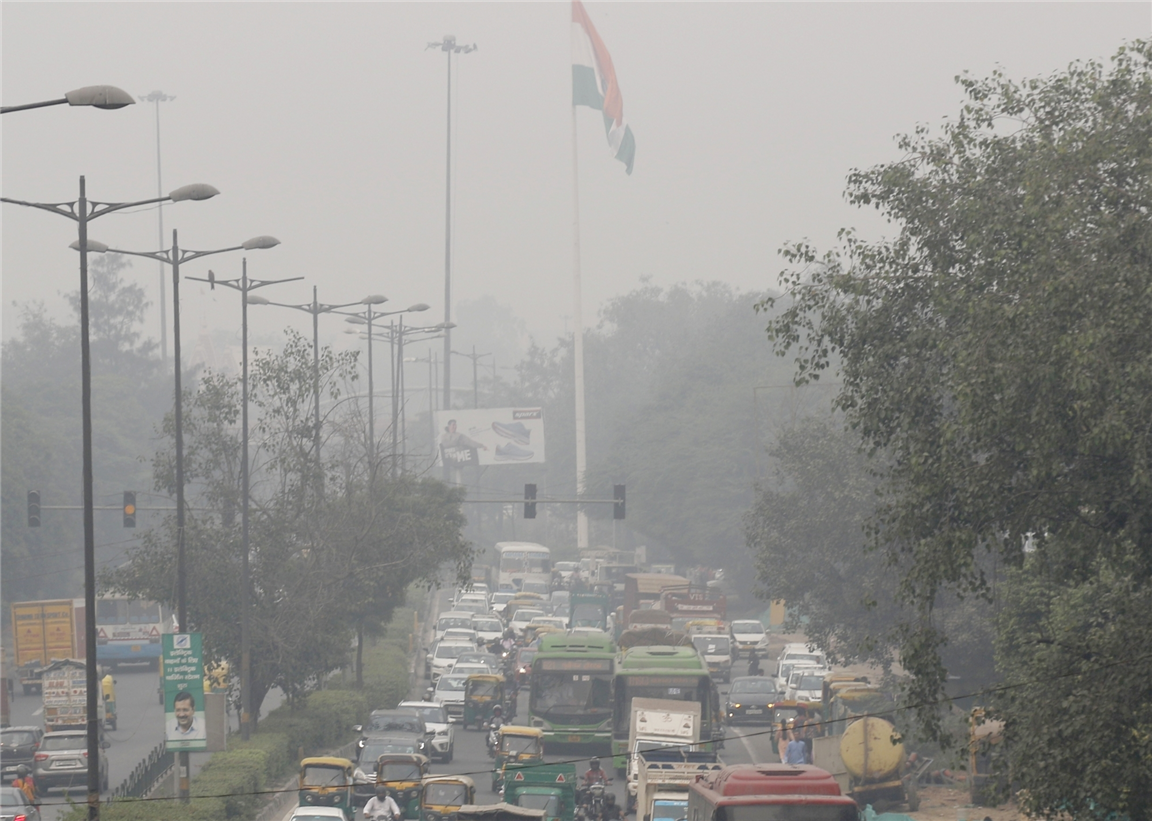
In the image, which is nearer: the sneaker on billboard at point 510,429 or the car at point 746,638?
the car at point 746,638

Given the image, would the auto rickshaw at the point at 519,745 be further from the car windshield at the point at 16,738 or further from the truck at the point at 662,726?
the car windshield at the point at 16,738

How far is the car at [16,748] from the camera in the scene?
32.7 metres

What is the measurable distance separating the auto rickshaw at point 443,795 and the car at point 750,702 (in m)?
15.6

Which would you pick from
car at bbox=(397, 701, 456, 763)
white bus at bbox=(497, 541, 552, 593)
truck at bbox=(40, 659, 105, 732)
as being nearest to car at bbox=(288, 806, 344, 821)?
car at bbox=(397, 701, 456, 763)

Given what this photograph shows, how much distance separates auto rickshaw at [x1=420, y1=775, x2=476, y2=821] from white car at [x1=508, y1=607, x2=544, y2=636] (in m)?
35.1

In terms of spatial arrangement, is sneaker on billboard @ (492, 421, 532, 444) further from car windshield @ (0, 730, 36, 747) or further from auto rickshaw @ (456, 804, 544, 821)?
auto rickshaw @ (456, 804, 544, 821)

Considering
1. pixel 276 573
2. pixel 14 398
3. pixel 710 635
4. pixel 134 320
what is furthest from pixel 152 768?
pixel 134 320

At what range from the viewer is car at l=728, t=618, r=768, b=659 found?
59.0 m

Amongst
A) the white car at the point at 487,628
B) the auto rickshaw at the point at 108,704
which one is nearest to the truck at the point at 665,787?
the auto rickshaw at the point at 108,704

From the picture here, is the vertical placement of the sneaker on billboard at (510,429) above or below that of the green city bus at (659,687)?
above

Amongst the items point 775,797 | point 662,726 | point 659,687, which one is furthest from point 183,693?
point 659,687

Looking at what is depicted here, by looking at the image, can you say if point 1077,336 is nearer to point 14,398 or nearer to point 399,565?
point 399,565

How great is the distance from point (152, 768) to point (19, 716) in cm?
1880

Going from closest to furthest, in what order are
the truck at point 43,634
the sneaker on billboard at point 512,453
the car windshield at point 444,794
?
the car windshield at point 444,794
the truck at point 43,634
the sneaker on billboard at point 512,453
